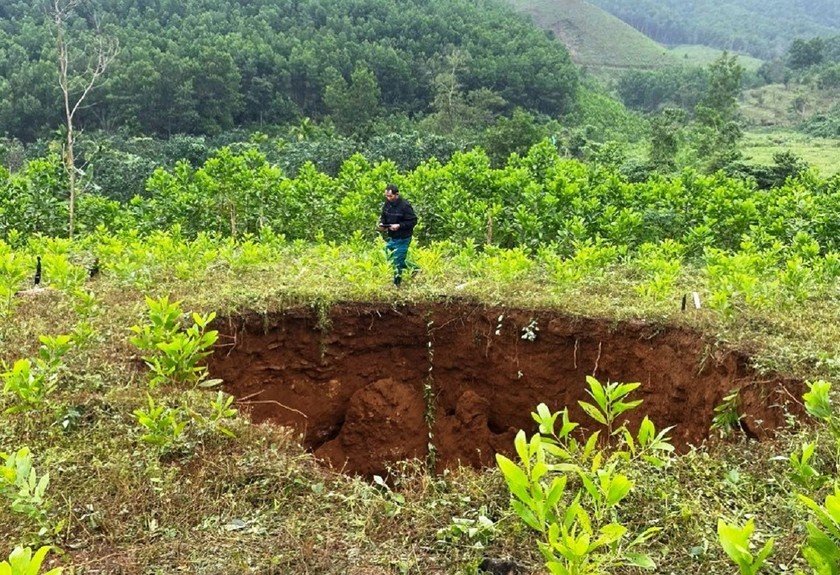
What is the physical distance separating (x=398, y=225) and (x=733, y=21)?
14755 centimetres

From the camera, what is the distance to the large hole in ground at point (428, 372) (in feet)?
18.0

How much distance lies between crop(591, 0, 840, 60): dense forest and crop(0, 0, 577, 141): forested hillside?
72.2 m

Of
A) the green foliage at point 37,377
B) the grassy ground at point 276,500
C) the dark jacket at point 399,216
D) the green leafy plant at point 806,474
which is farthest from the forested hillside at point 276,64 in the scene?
the green leafy plant at point 806,474

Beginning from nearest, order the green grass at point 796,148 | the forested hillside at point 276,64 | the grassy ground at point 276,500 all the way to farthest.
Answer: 1. the grassy ground at point 276,500
2. the green grass at point 796,148
3. the forested hillside at point 276,64

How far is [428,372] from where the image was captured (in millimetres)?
6273

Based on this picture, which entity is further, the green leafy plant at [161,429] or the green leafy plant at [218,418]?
the green leafy plant at [218,418]

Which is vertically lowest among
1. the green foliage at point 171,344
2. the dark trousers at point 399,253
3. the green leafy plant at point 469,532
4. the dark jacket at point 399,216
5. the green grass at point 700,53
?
the green grass at point 700,53

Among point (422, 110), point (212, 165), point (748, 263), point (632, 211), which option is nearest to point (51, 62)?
point (422, 110)

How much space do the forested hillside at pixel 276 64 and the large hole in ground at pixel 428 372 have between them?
31.6 meters

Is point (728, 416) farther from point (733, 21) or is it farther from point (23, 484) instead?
point (733, 21)

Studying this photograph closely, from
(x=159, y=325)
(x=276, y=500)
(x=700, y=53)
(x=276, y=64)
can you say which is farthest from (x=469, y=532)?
(x=700, y=53)

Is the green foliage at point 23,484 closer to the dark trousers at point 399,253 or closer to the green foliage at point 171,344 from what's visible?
the green foliage at point 171,344

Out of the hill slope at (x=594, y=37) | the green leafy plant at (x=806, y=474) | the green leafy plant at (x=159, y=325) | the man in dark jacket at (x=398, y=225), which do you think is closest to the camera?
the green leafy plant at (x=806, y=474)

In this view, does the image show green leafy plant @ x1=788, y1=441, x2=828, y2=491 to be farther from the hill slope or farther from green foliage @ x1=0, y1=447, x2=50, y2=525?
the hill slope
